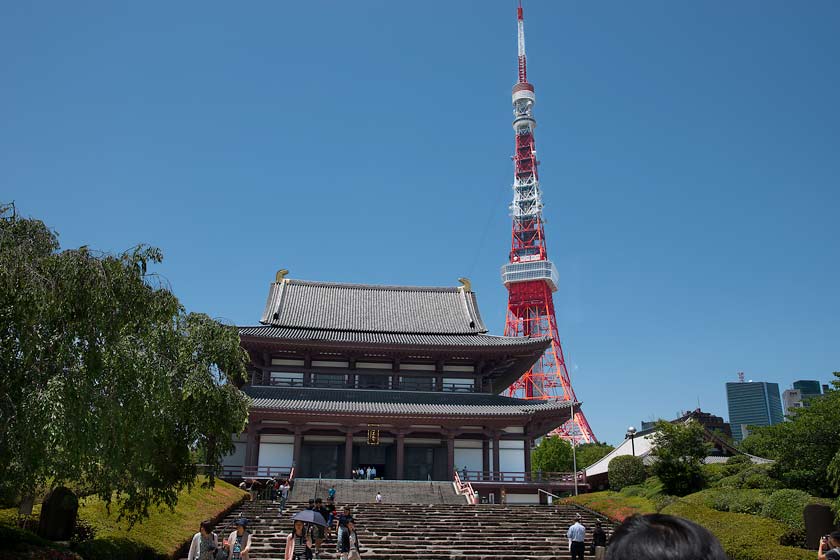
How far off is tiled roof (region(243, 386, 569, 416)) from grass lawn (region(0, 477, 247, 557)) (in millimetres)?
10023

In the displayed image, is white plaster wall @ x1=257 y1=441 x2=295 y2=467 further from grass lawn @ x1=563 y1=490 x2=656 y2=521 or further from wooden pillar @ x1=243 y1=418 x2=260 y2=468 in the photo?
grass lawn @ x1=563 y1=490 x2=656 y2=521

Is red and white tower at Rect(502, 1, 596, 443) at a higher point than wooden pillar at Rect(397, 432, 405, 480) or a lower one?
higher

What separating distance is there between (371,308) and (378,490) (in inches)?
595

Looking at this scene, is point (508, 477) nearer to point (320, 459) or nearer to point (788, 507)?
point (320, 459)

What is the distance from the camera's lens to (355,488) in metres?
33.2

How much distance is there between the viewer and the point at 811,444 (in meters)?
24.8

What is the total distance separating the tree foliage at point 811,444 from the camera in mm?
24078

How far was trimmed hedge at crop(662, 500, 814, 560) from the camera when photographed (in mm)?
18773

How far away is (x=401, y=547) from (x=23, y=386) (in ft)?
46.5

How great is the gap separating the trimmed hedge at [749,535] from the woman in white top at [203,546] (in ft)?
41.0

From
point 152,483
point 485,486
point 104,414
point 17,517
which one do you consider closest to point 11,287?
point 104,414

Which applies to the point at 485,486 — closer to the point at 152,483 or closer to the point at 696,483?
the point at 696,483

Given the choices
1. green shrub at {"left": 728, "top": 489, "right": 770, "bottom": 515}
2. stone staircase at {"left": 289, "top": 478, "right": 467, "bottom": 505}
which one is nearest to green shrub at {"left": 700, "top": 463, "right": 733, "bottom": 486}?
green shrub at {"left": 728, "top": 489, "right": 770, "bottom": 515}

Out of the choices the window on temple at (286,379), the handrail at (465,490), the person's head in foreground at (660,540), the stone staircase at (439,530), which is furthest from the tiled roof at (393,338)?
the person's head in foreground at (660,540)
